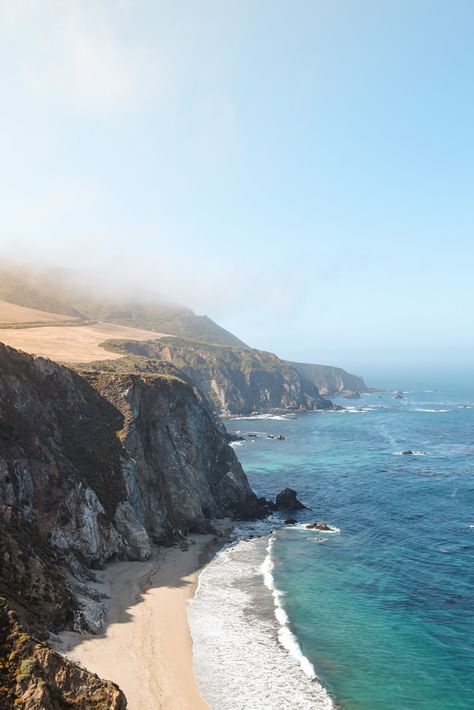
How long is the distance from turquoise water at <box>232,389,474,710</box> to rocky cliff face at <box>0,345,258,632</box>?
47.8 ft

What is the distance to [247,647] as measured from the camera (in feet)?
129

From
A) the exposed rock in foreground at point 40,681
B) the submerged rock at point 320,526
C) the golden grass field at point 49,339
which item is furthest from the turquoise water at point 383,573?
the golden grass field at point 49,339

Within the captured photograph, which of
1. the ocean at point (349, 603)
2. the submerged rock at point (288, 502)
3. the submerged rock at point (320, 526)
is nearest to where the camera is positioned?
the ocean at point (349, 603)

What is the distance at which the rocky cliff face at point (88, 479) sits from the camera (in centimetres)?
3909

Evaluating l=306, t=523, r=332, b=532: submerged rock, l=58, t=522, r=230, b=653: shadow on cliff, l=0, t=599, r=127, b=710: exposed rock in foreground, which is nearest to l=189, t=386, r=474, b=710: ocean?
l=306, t=523, r=332, b=532: submerged rock

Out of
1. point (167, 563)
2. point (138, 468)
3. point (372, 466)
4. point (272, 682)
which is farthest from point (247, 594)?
point (372, 466)

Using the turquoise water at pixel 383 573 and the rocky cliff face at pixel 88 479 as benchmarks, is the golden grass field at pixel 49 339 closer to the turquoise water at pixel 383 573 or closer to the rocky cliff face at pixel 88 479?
the rocky cliff face at pixel 88 479

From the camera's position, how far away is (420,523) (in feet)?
226

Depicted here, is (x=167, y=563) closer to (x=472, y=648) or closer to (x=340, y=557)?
(x=340, y=557)

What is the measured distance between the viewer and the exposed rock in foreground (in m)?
21.1

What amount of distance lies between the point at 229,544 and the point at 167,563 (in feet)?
35.9

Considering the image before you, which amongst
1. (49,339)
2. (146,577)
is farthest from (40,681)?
(49,339)

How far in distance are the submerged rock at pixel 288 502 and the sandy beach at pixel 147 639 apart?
2568 centimetres

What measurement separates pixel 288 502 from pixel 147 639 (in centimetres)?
4305
